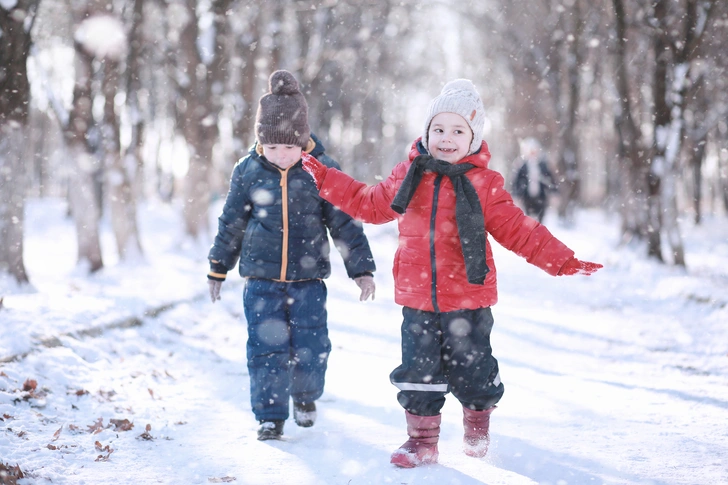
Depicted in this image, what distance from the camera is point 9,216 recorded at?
792cm

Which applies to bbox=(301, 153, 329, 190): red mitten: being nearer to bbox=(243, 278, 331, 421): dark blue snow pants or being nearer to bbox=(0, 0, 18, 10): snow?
bbox=(243, 278, 331, 421): dark blue snow pants

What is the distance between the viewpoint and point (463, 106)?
3.70 metres

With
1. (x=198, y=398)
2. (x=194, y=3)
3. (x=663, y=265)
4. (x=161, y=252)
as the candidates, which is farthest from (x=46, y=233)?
(x=198, y=398)

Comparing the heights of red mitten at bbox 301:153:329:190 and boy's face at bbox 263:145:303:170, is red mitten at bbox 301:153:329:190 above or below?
below

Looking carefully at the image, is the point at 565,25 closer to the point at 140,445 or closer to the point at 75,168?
the point at 75,168

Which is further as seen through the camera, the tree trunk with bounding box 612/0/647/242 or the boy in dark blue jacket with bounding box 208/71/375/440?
the tree trunk with bounding box 612/0/647/242

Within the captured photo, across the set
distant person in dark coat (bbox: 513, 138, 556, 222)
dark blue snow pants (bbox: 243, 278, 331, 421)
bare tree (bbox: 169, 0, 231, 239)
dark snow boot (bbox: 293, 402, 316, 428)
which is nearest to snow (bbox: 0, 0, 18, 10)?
dark blue snow pants (bbox: 243, 278, 331, 421)

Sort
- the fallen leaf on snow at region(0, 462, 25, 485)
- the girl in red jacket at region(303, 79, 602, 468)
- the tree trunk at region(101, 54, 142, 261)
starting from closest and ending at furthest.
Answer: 1. the fallen leaf on snow at region(0, 462, 25, 485)
2. the girl in red jacket at region(303, 79, 602, 468)
3. the tree trunk at region(101, 54, 142, 261)

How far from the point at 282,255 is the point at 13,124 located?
485cm

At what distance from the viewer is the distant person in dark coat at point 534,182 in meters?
17.6

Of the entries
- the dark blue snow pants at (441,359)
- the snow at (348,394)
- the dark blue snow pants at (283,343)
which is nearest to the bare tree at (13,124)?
the snow at (348,394)

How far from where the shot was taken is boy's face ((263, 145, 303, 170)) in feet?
14.2

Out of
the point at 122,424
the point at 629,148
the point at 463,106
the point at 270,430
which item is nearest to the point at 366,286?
the point at 270,430

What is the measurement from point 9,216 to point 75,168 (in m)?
2.90
